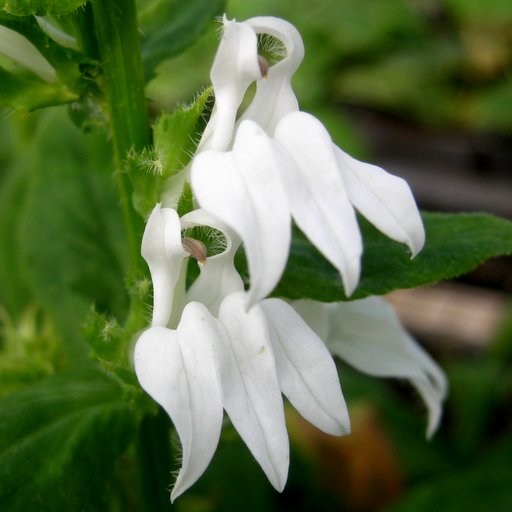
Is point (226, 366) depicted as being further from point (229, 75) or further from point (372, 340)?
point (372, 340)

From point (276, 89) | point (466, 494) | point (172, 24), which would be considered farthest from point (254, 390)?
point (466, 494)

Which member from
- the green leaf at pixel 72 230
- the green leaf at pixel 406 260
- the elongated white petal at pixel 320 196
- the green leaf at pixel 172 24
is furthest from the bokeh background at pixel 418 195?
the elongated white petal at pixel 320 196

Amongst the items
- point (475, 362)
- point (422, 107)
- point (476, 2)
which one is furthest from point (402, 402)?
point (476, 2)

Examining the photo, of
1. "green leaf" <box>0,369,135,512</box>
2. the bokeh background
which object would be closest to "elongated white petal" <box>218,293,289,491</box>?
"green leaf" <box>0,369,135,512</box>

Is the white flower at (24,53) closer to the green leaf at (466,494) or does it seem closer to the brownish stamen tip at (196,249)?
the brownish stamen tip at (196,249)

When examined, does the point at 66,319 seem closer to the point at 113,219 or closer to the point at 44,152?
A: the point at 113,219
